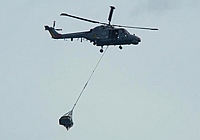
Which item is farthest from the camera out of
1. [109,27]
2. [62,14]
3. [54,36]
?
[54,36]

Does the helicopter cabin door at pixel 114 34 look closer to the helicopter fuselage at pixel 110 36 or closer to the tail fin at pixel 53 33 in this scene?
the helicopter fuselage at pixel 110 36

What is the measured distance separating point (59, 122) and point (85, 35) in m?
11.2

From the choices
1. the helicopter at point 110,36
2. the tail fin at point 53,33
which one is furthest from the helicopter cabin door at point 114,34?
the tail fin at point 53,33

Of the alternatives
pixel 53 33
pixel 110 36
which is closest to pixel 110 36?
pixel 110 36

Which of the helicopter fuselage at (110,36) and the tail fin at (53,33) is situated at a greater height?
the tail fin at (53,33)

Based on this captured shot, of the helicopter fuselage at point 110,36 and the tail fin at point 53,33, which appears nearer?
the helicopter fuselage at point 110,36

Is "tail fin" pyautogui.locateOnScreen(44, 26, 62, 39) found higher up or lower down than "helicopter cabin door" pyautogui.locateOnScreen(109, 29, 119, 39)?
higher up

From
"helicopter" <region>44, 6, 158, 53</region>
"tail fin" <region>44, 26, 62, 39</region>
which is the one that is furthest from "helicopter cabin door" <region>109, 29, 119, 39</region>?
"tail fin" <region>44, 26, 62, 39</region>

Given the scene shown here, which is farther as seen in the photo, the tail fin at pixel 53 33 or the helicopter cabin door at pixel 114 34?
the tail fin at pixel 53 33

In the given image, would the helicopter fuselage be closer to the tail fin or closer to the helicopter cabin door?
the helicopter cabin door

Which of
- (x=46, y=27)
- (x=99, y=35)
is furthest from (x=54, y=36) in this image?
(x=99, y=35)

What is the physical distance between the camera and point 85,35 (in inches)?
3381

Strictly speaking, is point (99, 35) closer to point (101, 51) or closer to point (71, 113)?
point (101, 51)

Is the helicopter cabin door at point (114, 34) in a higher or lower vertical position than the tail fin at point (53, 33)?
lower
